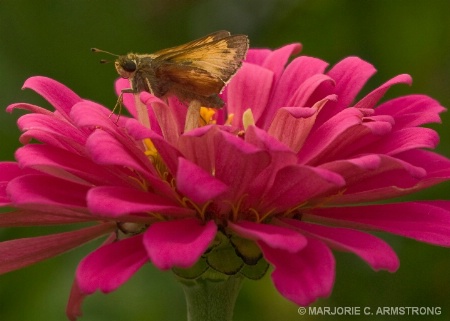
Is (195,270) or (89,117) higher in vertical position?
(89,117)

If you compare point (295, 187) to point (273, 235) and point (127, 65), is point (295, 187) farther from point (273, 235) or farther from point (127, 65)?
point (127, 65)

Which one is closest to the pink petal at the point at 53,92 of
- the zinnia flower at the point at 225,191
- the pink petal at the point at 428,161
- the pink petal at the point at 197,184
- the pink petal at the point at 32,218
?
the zinnia flower at the point at 225,191

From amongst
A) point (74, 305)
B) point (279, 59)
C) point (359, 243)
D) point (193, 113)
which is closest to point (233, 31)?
point (279, 59)

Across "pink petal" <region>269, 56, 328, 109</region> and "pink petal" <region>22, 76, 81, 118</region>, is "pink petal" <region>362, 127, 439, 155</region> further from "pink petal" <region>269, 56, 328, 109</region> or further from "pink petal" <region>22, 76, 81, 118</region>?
"pink petal" <region>22, 76, 81, 118</region>

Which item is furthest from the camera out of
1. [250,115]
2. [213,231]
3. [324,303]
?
[324,303]

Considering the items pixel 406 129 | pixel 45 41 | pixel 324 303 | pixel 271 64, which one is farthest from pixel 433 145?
pixel 45 41

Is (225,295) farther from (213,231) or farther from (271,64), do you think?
(271,64)
